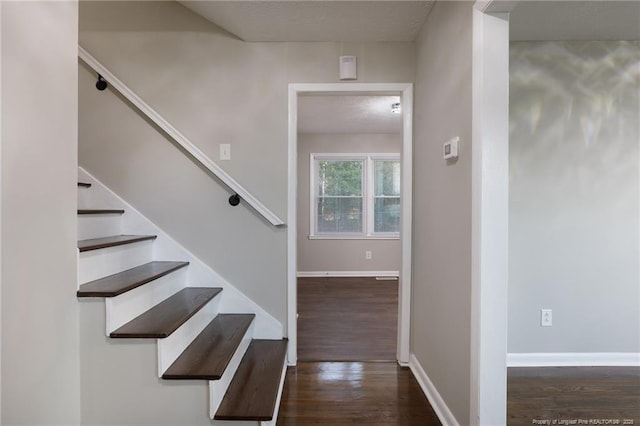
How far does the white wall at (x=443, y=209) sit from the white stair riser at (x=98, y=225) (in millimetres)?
2081

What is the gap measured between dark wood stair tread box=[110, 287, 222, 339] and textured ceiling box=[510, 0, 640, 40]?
7.80 feet

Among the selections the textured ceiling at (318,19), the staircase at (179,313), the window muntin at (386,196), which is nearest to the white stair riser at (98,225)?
the staircase at (179,313)

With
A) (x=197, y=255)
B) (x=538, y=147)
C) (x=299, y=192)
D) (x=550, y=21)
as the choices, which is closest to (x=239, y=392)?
(x=197, y=255)

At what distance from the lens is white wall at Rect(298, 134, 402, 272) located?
17.2ft

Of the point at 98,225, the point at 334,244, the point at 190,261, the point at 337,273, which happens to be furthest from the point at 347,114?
the point at 98,225

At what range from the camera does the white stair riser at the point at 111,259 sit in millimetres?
1608

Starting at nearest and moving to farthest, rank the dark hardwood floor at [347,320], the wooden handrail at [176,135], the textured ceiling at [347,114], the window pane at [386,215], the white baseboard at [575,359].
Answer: the wooden handrail at [176,135]
the white baseboard at [575,359]
the dark hardwood floor at [347,320]
the textured ceiling at [347,114]
the window pane at [386,215]

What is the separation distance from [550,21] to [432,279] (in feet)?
5.58

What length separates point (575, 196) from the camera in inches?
89.4

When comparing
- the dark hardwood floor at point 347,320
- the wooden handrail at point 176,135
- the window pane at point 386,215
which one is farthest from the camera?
the window pane at point 386,215

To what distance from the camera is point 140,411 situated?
151 cm

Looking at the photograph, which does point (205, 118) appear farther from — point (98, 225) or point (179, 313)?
point (179, 313)

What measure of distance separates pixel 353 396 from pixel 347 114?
10.4 ft

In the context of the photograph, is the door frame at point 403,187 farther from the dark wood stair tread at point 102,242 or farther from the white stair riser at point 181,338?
the dark wood stair tread at point 102,242
